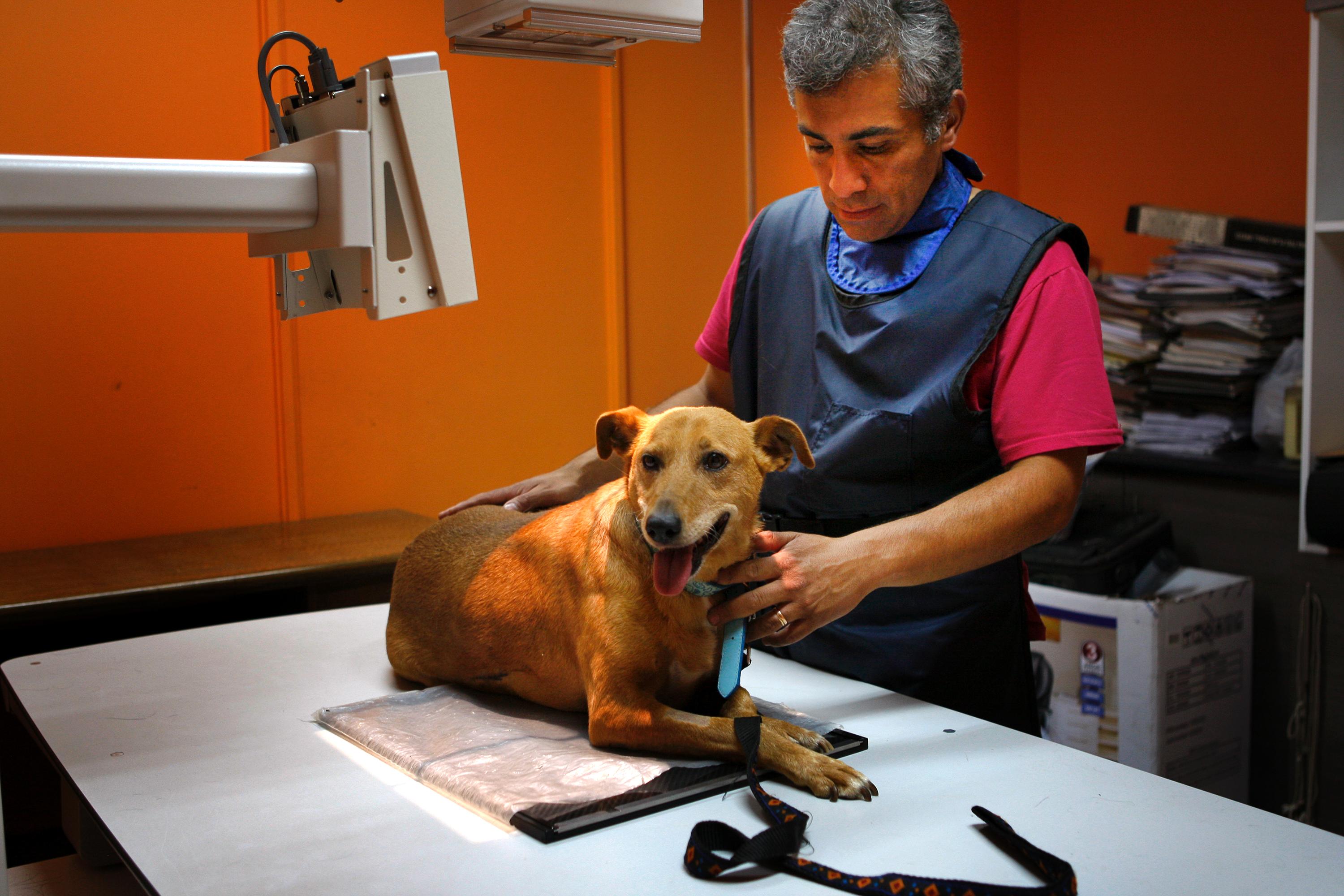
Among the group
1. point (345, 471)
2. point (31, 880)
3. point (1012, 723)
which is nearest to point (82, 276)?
point (345, 471)

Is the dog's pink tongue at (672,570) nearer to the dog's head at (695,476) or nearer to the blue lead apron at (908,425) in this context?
the dog's head at (695,476)

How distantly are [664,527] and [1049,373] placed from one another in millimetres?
659

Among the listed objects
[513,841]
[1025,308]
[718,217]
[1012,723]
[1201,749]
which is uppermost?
[718,217]

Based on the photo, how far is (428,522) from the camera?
3111 millimetres

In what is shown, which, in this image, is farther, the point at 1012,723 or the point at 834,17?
the point at 1012,723

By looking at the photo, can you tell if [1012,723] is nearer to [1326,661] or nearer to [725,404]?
[725,404]

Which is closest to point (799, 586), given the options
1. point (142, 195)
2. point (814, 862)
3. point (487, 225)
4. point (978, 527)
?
point (978, 527)

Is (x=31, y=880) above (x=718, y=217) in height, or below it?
below

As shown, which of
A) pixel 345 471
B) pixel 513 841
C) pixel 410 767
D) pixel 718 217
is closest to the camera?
pixel 513 841

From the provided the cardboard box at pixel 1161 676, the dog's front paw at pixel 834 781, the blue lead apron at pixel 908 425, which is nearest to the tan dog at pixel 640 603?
the dog's front paw at pixel 834 781

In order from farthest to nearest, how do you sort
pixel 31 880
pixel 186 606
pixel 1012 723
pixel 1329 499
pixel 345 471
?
pixel 345 471
pixel 1329 499
pixel 186 606
pixel 1012 723
pixel 31 880

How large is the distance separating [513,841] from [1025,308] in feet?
3.47

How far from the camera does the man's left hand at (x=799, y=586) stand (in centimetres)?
142

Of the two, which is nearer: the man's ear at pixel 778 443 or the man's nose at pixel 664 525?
the man's nose at pixel 664 525
